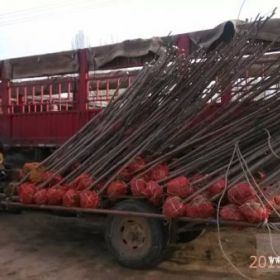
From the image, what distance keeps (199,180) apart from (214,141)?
2.02ft

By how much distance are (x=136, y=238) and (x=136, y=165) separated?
0.89 meters

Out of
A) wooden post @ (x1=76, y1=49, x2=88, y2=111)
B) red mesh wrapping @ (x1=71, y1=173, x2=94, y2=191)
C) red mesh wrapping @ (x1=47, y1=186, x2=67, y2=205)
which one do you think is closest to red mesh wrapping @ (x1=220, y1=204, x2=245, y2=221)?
red mesh wrapping @ (x1=71, y1=173, x2=94, y2=191)

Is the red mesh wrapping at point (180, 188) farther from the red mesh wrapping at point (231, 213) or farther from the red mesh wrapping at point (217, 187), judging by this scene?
the red mesh wrapping at point (231, 213)

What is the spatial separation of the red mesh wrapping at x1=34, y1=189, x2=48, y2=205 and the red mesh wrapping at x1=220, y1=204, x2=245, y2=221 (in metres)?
2.47

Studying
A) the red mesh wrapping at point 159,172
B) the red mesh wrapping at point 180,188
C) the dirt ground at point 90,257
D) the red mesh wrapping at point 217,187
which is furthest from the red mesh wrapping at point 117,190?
the red mesh wrapping at point 217,187

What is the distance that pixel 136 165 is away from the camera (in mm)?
6609

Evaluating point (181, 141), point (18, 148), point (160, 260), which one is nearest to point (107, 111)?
point (181, 141)

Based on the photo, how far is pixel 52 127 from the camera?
968cm

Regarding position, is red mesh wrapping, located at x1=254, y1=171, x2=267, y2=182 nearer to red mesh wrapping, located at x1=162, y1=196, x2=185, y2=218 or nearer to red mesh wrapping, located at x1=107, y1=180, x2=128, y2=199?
red mesh wrapping, located at x1=162, y1=196, x2=185, y2=218

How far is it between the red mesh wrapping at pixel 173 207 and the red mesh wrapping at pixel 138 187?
45cm

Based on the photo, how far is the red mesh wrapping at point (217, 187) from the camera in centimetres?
565

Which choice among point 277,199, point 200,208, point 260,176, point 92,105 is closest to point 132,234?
point 200,208

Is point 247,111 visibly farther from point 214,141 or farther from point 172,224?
point 172,224

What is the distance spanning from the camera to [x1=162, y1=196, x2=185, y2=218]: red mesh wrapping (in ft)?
18.7
